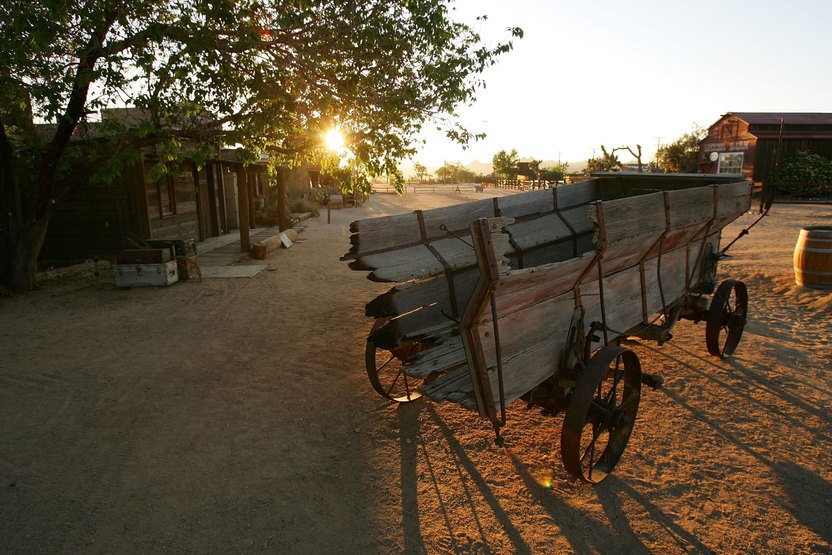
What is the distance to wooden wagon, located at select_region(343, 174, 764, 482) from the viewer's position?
95.3 inches

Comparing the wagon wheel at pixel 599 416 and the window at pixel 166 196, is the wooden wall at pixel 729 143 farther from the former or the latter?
the wagon wheel at pixel 599 416

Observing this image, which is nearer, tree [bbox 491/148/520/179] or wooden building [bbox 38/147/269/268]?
wooden building [bbox 38/147/269/268]

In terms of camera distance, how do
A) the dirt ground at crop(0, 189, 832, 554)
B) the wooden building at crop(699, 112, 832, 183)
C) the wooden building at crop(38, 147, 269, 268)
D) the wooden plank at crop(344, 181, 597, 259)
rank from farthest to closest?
the wooden building at crop(699, 112, 832, 183), the wooden building at crop(38, 147, 269, 268), the wooden plank at crop(344, 181, 597, 259), the dirt ground at crop(0, 189, 832, 554)

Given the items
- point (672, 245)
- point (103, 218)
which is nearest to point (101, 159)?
point (103, 218)

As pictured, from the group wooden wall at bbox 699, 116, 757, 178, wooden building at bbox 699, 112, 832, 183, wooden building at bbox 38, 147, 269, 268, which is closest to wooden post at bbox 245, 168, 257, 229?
wooden building at bbox 38, 147, 269, 268

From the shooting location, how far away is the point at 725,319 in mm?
4965

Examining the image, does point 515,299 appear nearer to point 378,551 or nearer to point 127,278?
point 378,551

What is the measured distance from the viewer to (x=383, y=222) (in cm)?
333

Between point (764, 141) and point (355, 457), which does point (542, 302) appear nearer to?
point (355, 457)

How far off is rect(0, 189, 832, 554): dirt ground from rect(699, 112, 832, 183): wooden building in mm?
23649

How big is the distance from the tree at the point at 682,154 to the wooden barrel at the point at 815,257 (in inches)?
1019

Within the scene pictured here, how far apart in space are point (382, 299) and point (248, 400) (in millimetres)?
2040

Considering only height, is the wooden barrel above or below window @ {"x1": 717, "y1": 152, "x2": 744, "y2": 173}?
below

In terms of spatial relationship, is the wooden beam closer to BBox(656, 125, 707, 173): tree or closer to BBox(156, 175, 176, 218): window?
BBox(156, 175, 176, 218): window
